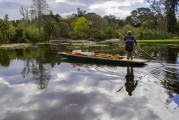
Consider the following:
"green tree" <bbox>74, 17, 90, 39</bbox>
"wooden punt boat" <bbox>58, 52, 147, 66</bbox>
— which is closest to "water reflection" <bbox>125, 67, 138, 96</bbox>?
"wooden punt boat" <bbox>58, 52, 147, 66</bbox>

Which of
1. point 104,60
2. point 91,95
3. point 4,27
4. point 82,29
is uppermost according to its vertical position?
point 82,29

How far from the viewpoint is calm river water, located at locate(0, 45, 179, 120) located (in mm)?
8305

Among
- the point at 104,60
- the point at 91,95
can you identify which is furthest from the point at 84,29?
the point at 91,95

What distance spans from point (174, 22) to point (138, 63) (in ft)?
160

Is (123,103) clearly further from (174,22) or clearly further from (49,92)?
(174,22)

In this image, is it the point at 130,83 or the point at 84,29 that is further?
the point at 84,29

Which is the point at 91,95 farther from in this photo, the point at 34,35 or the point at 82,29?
the point at 82,29

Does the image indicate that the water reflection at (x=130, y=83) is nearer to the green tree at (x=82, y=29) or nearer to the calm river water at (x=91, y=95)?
the calm river water at (x=91, y=95)

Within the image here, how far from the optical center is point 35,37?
59500 millimetres

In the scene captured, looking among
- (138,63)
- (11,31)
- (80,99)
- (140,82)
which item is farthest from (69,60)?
(11,31)

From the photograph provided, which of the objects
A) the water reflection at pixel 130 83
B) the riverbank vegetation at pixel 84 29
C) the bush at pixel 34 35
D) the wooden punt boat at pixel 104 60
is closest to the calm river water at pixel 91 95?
the water reflection at pixel 130 83

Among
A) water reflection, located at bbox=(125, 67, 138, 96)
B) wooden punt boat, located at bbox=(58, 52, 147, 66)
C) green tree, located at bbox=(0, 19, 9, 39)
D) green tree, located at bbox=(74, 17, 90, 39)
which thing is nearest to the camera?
water reflection, located at bbox=(125, 67, 138, 96)

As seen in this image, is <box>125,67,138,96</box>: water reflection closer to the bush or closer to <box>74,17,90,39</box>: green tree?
the bush

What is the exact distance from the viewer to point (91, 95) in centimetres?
1048
